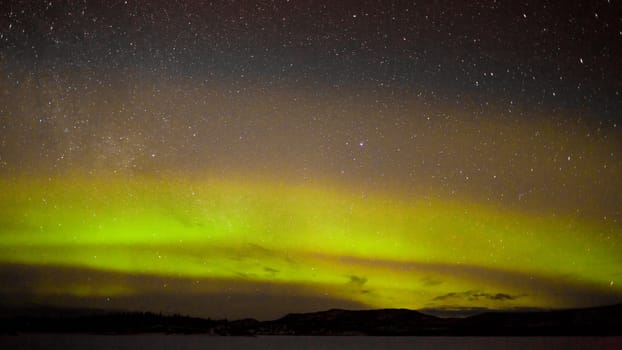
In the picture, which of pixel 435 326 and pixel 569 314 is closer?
pixel 569 314


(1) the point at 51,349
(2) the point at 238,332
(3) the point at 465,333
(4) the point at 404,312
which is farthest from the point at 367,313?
(1) the point at 51,349

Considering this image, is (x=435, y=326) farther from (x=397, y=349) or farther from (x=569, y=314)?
(x=397, y=349)

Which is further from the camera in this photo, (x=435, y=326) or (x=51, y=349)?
(x=435, y=326)

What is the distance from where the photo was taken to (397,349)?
104062 millimetres

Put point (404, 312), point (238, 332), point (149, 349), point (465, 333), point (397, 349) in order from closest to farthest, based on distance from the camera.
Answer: point (149, 349), point (397, 349), point (404, 312), point (238, 332), point (465, 333)

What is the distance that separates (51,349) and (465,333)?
13192 centimetres

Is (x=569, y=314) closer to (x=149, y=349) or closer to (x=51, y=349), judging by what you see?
(x=149, y=349)

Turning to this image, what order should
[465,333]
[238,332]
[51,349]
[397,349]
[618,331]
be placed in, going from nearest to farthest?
[51,349], [397,349], [618,331], [238,332], [465,333]

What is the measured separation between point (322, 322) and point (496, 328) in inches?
2306

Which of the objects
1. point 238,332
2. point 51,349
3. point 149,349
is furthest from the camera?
point 238,332

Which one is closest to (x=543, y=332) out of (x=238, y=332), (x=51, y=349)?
(x=238, y=332)

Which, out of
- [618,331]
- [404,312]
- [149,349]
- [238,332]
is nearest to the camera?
[149,349]

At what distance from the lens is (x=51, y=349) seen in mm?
81062

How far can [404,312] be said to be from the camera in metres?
132
